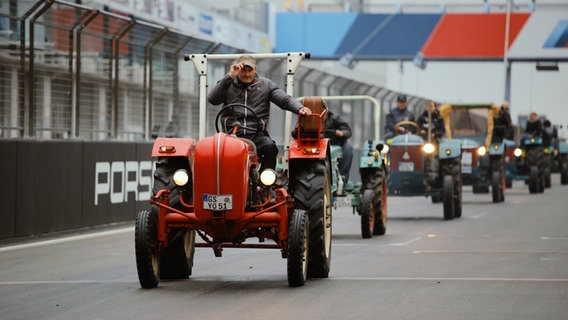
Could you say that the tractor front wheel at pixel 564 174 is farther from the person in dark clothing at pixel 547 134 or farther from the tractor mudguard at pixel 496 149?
the tractor mudguard at pixel 496 149

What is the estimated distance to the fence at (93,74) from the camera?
57.1 feet

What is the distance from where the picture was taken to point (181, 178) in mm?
11156

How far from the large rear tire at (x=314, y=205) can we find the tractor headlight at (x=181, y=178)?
1287 mm

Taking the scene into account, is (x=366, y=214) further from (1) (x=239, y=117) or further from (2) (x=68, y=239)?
(1) (x=239, y=117)

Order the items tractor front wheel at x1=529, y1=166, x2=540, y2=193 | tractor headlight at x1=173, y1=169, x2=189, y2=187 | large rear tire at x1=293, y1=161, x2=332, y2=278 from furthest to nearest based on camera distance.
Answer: tractor front wheel at x1=529, y1=166, x2=540, y2=193
large rear tire at x1=293, y1=161, x2=332, y2=278
tractor headlight at x1=173, y1=169, x2=189, y2=187

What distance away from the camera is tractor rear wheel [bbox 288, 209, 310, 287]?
11.0m

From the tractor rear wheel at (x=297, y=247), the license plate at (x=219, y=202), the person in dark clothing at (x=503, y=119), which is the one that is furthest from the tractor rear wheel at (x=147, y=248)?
the person in dark clothing at (x=503, y=119)

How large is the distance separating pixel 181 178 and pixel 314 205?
1405 mm

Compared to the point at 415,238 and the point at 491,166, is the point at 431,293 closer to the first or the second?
the point at 415,238

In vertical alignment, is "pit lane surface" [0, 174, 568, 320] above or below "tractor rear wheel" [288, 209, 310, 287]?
below

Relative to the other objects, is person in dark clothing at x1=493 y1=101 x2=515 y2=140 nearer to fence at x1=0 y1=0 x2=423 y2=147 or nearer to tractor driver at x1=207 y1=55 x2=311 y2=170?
fence at x1=0 y1=0 x2=423 y2=147

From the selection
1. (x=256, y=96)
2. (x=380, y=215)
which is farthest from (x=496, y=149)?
(x=256, y=96)

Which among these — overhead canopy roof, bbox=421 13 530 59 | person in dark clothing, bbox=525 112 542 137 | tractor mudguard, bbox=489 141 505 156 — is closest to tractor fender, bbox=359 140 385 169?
tractor mudguard, bbox=489 141 505 156

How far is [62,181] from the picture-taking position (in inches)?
707
